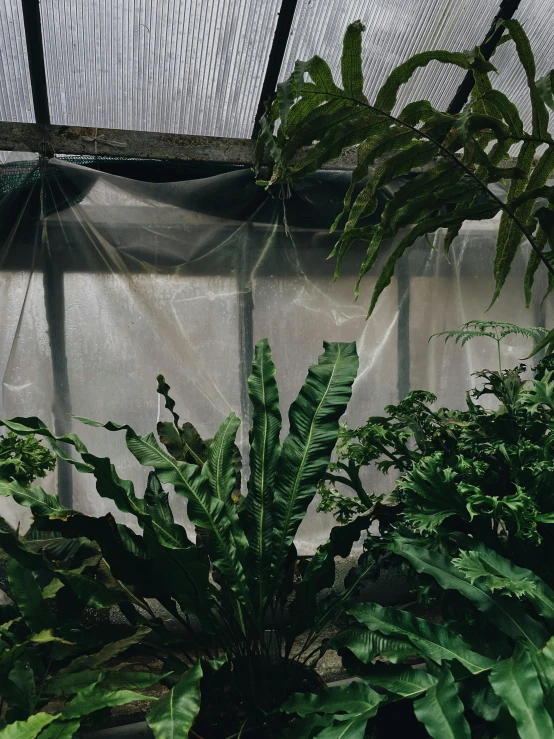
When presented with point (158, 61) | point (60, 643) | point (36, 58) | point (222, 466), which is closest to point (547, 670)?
point (222, 466)

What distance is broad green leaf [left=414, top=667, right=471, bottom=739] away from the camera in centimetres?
93

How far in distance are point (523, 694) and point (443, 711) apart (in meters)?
0.11

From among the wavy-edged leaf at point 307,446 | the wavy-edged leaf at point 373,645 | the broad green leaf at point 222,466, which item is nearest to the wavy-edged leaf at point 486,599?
the wavy-edged leaf at point 373,645

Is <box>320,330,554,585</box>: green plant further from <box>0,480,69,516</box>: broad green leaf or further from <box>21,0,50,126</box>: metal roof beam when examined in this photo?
<box>21,0,50,126</box>: metal roof beam

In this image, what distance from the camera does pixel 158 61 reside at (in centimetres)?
243

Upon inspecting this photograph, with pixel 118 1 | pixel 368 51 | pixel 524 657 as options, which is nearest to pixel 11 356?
pixel 118 1

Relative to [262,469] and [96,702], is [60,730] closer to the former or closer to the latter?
[96,702]

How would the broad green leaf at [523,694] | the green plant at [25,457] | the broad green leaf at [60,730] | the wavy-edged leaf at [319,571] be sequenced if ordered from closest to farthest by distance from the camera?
the broad green leaf at [523,694] → the broad green leaf at [60,730] → the wavy-edged leaf at [319,571] → the green plant at [25,457]

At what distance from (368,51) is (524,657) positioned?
87.2 inches

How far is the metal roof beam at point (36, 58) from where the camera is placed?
2.21 meters

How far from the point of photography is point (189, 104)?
2.61 metres

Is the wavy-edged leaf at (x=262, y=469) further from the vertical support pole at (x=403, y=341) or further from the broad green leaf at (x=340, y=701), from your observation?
the vertical support pole at (x=403, y=341)

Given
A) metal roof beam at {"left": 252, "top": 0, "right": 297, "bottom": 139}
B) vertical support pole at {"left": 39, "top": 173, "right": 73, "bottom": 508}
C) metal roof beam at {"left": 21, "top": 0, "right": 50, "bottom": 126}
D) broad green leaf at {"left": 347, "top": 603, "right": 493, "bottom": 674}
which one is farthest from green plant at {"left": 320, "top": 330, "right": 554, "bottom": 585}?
metal roof beam at {"left": 21, "top": 0, "right": 50, "bottom": 126}

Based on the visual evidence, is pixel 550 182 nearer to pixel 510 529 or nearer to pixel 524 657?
pixel 510 529
